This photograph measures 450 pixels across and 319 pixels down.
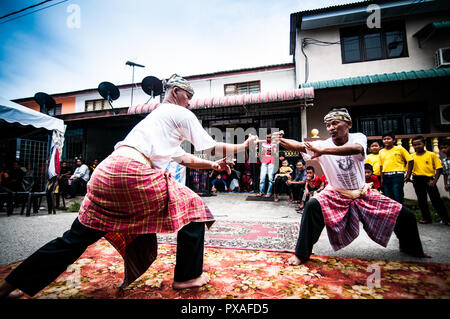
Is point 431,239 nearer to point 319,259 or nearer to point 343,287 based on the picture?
point 319,259

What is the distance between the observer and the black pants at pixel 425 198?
12.5 ft

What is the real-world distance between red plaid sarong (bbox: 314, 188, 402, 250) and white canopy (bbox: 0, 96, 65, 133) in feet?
23.4

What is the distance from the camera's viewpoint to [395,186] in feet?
14.1

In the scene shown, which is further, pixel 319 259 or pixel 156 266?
pixel 319 259

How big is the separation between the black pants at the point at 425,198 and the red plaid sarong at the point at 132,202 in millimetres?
4714

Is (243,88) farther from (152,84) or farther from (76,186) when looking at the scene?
(76,186)

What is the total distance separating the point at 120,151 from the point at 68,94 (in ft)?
53.5

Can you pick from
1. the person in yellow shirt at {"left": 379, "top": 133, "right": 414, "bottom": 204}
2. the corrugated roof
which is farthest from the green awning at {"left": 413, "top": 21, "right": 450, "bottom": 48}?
the person in yellow shirt at {"left": 379, "top": 133, "right": 414, "bottom": 204}

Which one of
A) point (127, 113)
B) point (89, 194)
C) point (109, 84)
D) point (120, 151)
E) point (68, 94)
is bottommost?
point (89, 194)

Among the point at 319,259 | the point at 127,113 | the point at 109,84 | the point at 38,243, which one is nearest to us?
the point at 319,259

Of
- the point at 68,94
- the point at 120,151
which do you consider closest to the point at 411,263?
the point at 120,151

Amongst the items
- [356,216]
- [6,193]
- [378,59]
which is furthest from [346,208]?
[378,59]

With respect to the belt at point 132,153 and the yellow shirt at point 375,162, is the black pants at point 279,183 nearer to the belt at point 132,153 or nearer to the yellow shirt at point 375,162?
the yellow shirt at point 375,162
